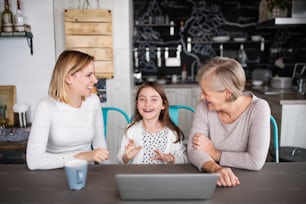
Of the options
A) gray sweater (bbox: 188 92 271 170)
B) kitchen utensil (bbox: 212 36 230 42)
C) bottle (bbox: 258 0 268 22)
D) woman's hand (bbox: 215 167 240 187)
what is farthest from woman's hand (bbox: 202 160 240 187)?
kitchen utensil (bbox: 212 36 230 42)

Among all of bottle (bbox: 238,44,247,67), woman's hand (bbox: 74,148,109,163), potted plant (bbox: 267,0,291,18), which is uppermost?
potted plant (bbox: 267,0,291,18)

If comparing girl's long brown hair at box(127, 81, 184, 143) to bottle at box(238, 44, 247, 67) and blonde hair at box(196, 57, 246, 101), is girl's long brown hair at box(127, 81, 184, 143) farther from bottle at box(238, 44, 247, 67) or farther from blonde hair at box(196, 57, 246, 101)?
bottle at box(238, 44, 247, 67)

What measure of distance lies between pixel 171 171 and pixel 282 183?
427 mm

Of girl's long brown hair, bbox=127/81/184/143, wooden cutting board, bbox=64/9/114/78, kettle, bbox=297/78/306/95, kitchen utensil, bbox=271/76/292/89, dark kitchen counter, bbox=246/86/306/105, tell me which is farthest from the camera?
kitchen utensil, bbox=271/76/292/89

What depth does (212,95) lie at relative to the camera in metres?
1.44

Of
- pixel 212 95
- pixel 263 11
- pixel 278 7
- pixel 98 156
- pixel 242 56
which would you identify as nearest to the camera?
pixel 98 156

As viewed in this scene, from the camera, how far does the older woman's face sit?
1.44 meters

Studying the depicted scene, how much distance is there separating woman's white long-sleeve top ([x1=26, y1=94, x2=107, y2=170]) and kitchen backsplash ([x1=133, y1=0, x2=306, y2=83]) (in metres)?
2.87

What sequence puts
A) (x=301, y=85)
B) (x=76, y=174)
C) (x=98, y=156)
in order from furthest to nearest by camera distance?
(x=301, y=85) → (x=98, y=156) → (x=76, y=174)

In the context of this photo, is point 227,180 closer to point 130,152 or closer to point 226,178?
point 226,178

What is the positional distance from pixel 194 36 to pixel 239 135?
3.50 m

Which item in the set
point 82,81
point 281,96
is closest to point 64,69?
point 82,81

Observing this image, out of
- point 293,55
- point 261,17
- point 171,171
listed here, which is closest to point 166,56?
point 261,17

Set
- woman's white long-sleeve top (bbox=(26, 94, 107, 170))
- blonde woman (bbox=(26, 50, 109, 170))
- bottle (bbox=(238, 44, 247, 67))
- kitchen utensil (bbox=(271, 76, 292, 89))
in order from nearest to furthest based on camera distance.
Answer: woman's white long-sleeve top (bbox=(26, 94, 107, 170)), blonde woman (bbox=(26, 50, 109, 170)), kitchen utensil (bbox=(271, 76, 292, 89)), bottle (bbox=(238, 44, 247, 67))
